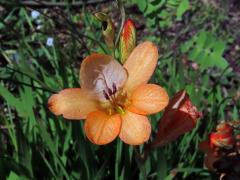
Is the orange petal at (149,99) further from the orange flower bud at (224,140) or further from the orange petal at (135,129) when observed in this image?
the orange flower bud at (224,140)

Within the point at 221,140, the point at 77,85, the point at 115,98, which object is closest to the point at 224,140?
the point at 221,140

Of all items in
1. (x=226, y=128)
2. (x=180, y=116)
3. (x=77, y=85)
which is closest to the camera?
(x=180, y=116)

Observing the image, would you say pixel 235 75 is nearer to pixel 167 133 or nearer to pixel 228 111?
pixel 228 111

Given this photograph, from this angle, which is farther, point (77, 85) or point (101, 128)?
point (77, 85)

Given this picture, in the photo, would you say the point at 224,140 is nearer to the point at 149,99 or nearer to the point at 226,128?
the point at 226,128

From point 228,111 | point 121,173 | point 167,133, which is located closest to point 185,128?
point 167,133

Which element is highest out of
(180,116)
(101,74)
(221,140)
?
(101,74)

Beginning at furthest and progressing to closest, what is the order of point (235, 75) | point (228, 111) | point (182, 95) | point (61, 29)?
point (61, 29) → point (235, 75) → point (228, 111) → point (182, 95)
